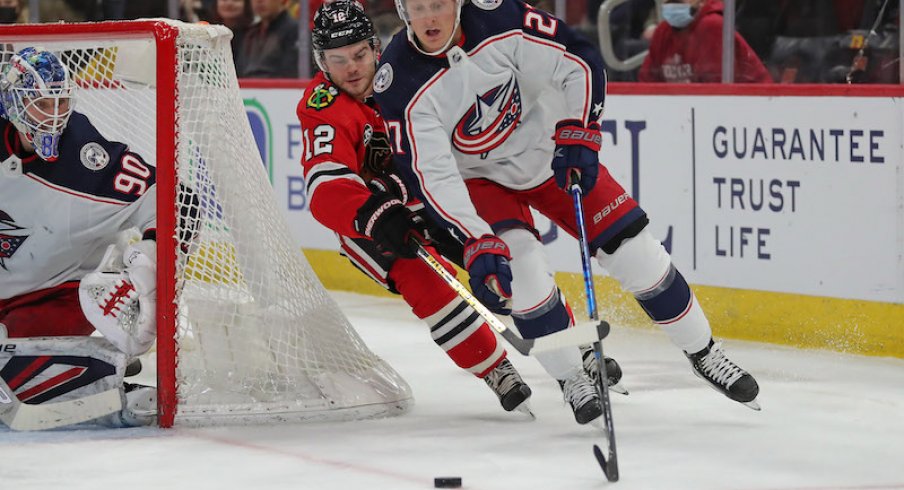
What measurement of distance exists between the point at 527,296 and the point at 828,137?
4.71 ft

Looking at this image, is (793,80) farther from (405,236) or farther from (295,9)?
(295,9)

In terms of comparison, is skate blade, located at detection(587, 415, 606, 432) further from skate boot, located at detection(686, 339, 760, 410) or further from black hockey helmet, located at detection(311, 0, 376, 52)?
black hockey helmet, located at detection(311, 0, 376, 52)

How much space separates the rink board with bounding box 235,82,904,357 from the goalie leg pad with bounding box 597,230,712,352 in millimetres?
1035

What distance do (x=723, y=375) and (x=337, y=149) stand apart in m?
0.95

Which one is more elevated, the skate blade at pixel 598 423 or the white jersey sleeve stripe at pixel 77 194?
the white jersey sleeve stripe at pixel 77 194

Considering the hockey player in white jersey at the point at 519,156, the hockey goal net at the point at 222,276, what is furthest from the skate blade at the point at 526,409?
the hockey goal net at the point at 222,276

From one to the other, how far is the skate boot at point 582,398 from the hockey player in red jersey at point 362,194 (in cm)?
19

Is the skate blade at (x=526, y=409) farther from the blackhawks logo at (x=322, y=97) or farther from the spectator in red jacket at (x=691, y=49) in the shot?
the spectator in red jacket at (x=691, y=49)

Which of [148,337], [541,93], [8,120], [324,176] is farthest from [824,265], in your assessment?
[8,120]

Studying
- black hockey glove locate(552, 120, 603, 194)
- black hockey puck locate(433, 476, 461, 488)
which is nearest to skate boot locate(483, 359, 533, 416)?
black hockey glove locate(552, 120, 603, 194)

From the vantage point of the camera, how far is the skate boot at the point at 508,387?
11.2ft

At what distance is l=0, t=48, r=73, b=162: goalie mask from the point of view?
3.33m

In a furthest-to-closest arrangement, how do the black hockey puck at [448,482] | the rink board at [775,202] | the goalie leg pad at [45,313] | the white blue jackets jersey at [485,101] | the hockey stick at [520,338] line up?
the rink board at [775,202] < the goalie leg pad at [45,313] < the white blue jackets jersey at [485,101] < the hockey stick at [520,338] < the black hockey puck at [448,482]

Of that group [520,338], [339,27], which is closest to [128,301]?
[339,27]
